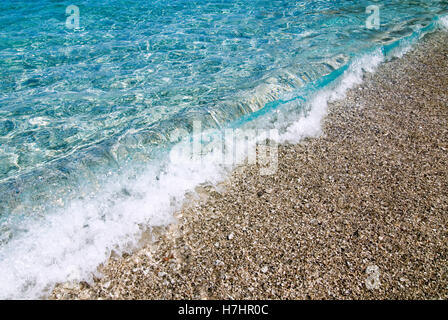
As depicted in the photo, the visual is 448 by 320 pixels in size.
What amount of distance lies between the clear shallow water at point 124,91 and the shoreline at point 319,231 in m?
0.37

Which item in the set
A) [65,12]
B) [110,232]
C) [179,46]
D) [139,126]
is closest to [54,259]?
[110,232]

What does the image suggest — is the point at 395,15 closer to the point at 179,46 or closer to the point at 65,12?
the point at 179,46

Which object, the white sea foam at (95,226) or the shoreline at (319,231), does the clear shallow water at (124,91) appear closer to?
the white sea foam at (95,226)

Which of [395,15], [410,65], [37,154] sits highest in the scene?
[395,15]

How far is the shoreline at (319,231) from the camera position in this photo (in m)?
2.50

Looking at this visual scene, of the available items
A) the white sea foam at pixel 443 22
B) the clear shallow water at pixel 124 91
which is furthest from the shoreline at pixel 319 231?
the white sea foam at pixel 443 22

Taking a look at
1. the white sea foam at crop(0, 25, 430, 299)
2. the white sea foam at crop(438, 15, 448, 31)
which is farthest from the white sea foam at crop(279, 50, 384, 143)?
the white sea foam at crop(438, 15, 448, 31)

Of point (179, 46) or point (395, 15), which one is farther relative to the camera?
point (395, 15)

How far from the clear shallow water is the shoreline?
375 mm

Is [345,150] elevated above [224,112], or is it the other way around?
[224,112]

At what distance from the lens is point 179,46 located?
22.5ft

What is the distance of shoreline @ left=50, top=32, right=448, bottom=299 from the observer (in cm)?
250
